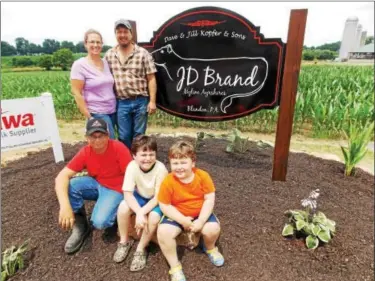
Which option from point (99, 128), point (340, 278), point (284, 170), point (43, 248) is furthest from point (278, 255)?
point (43, 248)

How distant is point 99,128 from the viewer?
210 centimetres

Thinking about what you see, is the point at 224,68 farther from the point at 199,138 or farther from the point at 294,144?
the point at 294,144

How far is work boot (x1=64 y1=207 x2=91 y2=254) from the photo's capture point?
7.28 ft

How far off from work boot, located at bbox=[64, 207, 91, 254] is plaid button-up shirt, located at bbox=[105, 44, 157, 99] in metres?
1.22

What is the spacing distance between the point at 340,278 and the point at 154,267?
1.28 m

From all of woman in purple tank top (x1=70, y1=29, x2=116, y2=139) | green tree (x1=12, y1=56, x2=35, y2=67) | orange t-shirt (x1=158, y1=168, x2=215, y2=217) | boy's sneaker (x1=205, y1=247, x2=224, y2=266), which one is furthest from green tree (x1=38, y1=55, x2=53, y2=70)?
boy's sneaker (x1=205, y1=247, x2=224, y2=266)

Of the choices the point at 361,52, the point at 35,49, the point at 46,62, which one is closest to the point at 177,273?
the point at 361,52

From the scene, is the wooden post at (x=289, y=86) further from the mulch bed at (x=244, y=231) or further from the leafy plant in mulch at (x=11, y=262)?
the leafy plant in mulch at (x=11, y=262)

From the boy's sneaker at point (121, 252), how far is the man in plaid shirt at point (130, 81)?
4.35 feet

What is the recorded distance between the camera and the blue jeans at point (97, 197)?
2.18 metres

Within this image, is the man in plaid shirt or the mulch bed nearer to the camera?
the mulch bed

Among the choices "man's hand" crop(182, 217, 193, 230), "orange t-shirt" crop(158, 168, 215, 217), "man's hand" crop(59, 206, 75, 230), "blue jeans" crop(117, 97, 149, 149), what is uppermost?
"blue jeans" crop(117, 97, 149, 149)

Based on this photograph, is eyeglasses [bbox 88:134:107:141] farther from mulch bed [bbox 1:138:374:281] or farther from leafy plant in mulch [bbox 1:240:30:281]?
leafy plant in mulch [bbox 1:240:30:281]

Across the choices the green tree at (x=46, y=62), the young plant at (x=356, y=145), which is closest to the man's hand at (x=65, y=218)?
the young plant at (x=356, y=145)
